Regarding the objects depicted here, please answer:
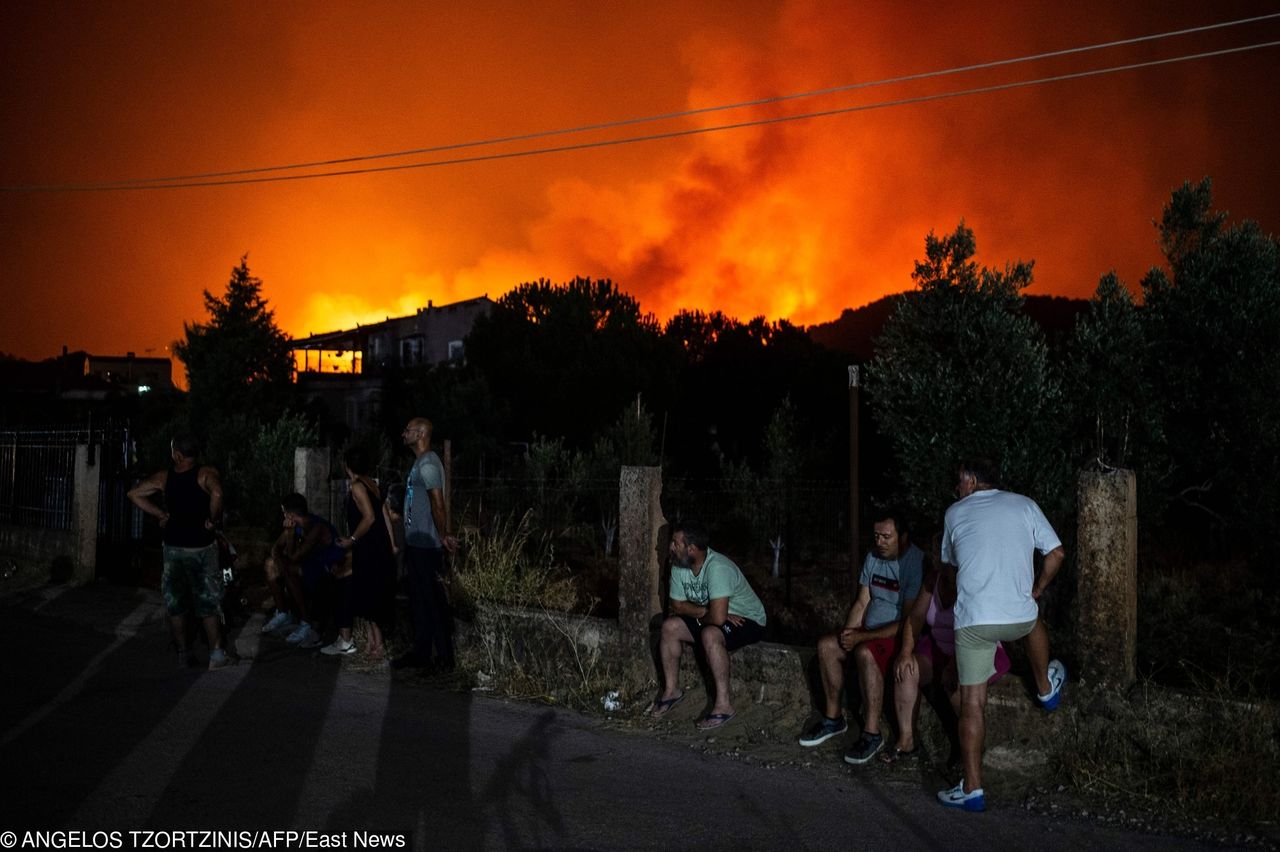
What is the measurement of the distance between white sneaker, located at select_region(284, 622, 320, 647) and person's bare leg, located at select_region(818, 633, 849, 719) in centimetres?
516

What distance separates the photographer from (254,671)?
28.3ft

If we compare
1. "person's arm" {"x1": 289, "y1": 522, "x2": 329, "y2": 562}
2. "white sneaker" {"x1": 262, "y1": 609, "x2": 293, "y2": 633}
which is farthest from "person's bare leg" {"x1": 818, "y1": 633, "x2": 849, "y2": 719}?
"white sneaker" {"x1": 262, "y1": 609, "x2": 293, "y2": 633}

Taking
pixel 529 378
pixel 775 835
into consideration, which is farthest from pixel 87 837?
pixel 529 378

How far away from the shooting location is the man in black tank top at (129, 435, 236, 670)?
28.1ft

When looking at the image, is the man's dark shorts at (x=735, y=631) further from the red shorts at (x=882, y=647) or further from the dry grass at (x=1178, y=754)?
the dry grass at (x=1178, y=754)

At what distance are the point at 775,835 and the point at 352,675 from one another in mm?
4700

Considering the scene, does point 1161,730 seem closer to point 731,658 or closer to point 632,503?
point 731,658

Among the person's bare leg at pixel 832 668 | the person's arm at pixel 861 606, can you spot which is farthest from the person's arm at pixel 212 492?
the person's arm at pixel 861 606

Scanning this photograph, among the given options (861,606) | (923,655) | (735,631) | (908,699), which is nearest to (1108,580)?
(923,655)

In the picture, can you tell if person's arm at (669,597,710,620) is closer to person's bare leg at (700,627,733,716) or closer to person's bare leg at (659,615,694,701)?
person's bare leg at (659,615,694,701)

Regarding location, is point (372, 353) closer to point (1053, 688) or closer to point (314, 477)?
point (314, 477)

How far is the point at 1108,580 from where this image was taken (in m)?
5.95

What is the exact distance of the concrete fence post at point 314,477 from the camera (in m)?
11.7

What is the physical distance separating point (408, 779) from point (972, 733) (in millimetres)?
2878
